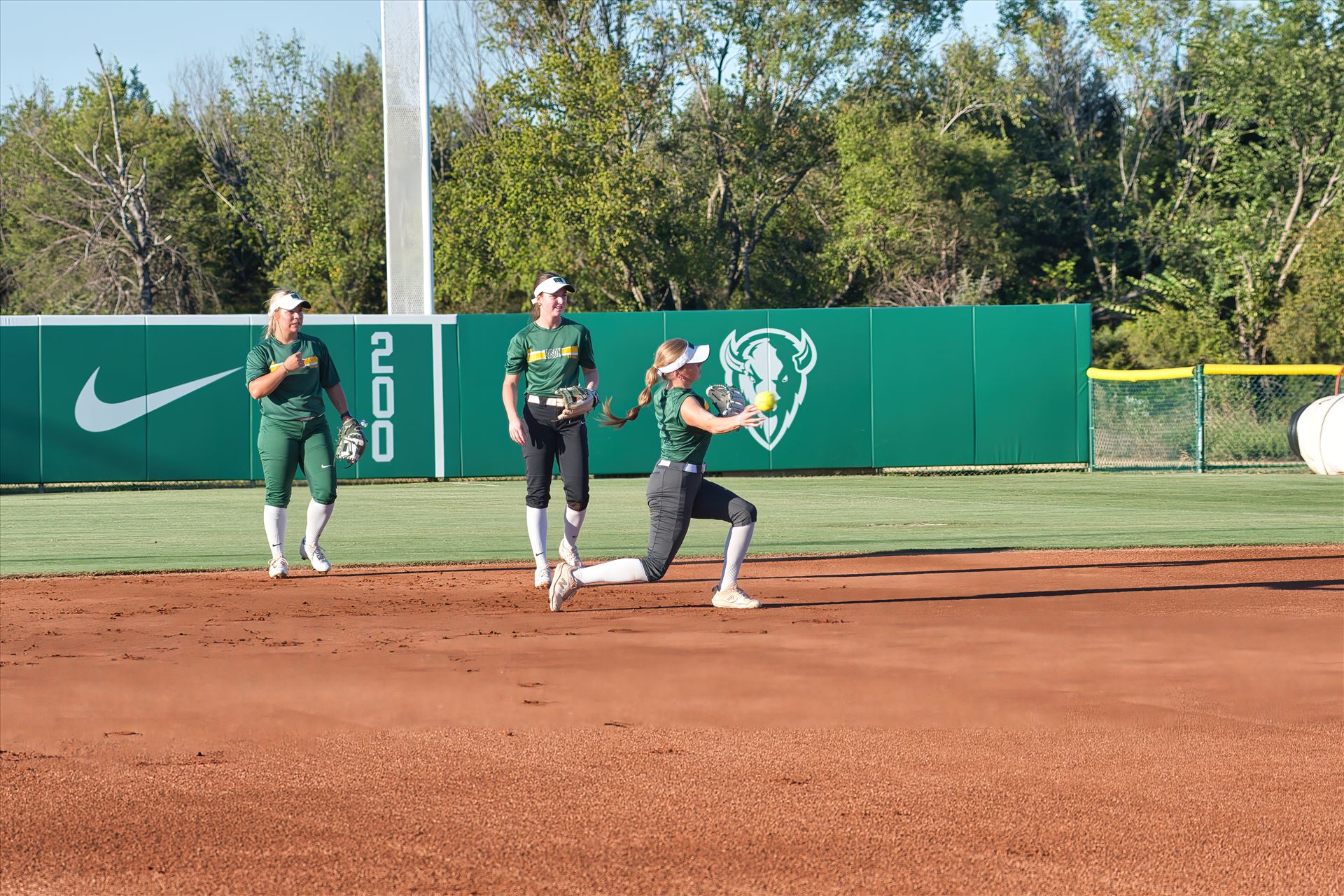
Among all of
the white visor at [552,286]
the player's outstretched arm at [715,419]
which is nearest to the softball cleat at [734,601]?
the player's outstretched arm at [715,419]

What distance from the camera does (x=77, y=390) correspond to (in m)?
21.0

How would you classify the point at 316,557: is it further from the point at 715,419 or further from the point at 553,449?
the point at 715,419

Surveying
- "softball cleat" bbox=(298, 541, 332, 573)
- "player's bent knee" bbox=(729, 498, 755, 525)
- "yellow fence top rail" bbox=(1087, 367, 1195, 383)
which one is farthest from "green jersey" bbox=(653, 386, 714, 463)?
"yellow fence top rail" bbox=(1087, 367, 1195, 383)

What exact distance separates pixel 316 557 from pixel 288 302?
186 centimetres

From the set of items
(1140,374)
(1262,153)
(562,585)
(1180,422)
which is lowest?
(562,585)

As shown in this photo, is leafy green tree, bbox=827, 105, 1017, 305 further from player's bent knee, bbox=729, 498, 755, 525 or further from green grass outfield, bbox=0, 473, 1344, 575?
player's bent knee, bbox=729, 498, 755, 525

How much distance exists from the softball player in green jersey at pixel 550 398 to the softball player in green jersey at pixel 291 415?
1.54 metres

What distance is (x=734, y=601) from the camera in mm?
8141

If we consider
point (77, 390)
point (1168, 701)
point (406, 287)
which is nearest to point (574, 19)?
A: point (406, 287)

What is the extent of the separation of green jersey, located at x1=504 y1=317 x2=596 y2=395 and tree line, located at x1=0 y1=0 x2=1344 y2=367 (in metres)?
23.6

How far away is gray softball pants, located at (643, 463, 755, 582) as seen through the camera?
7707 mm

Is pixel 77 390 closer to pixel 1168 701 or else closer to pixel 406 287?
pixel 406 287

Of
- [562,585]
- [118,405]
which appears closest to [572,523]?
[562,585]

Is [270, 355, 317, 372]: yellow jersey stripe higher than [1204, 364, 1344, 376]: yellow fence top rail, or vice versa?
[270, 355, 317, 372]: yellow jersey stripe
